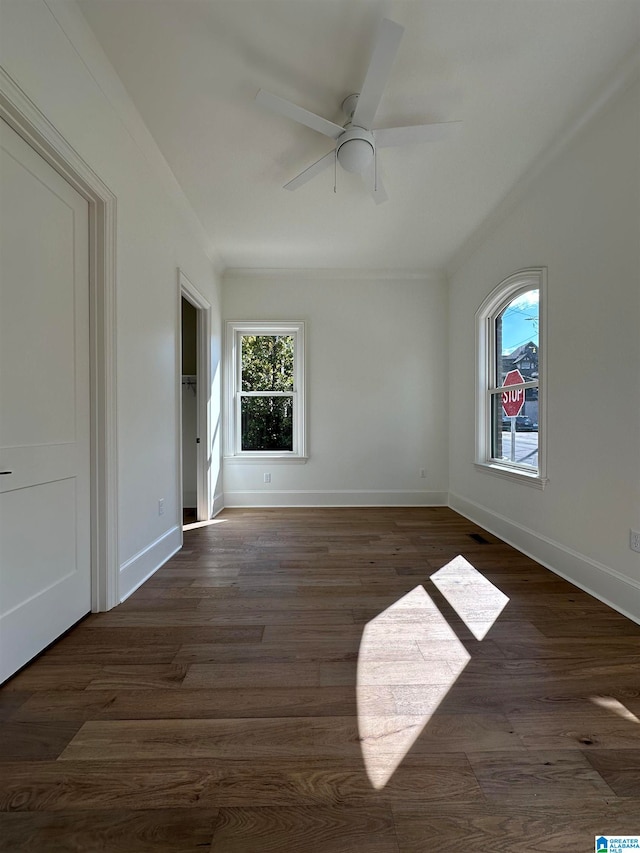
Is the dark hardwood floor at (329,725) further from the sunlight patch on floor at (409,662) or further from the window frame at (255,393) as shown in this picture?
the window frame at (255,393)

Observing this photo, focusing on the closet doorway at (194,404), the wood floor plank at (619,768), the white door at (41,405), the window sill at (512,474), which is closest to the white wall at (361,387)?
the closet doorway at (194,404)

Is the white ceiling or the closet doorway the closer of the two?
the white ceiling

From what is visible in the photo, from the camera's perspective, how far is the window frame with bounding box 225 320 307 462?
477cm

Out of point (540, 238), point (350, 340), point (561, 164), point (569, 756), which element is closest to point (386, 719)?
point (569, 756)

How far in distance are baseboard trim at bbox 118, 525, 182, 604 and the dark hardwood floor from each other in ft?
0.29

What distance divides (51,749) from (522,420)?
11.4 ft

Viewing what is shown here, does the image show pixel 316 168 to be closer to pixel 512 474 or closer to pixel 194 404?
pixel 512 474

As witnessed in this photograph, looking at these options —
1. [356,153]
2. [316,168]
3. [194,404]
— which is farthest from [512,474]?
[194,404]

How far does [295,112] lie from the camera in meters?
2.07

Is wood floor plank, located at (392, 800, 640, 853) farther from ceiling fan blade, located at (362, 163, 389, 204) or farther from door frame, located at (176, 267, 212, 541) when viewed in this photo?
door frame, located at (176, 267, 212, 541)

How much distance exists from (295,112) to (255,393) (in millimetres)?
3136

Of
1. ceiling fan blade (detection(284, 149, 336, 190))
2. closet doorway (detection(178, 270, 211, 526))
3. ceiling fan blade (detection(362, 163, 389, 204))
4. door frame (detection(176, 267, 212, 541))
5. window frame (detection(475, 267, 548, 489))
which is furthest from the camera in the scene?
door frame (detection(176, 267, 212, 541))

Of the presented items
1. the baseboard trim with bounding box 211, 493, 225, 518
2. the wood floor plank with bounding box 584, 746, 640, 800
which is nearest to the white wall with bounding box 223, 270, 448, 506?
the baseboard trim with bounding box 211, 493, 225, 518

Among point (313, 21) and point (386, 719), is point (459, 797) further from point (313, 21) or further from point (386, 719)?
point (313, 21)
